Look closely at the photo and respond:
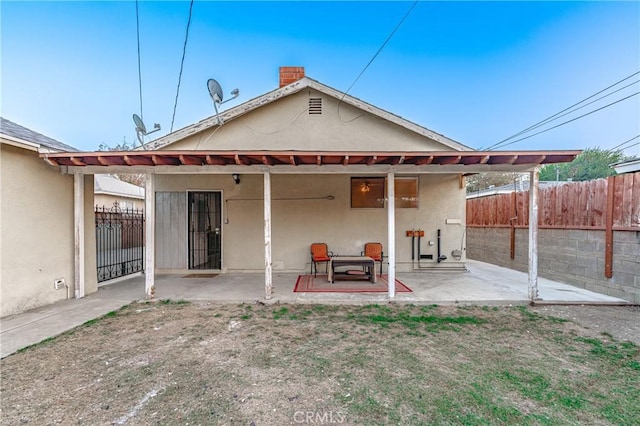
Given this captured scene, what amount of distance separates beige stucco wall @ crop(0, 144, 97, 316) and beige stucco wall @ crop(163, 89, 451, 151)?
9.86 ft

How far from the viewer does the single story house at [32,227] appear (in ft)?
14.3

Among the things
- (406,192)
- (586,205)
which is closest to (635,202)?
(586,205)

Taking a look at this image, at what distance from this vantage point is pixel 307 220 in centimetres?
786

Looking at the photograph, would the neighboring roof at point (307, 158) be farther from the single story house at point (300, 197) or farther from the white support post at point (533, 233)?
the single story house at point (300, 197)

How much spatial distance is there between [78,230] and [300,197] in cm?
487

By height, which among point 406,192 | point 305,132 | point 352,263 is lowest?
point 352,263

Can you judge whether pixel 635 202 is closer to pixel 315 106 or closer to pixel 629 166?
pixel 629 166

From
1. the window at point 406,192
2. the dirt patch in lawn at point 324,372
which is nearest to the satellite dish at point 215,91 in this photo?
the dirt patch in lawn at point 324,372

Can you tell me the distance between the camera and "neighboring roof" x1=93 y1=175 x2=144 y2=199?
11.9 meters

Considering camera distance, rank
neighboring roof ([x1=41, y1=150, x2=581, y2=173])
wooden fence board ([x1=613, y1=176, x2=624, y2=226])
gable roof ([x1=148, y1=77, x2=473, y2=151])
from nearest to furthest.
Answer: neighboring roof ([x1=41, y1=150, x2=581, y2=173]), wooden fence board ([x1=613, y1=176, x2=624, y2=226]), gable roof ([x1=148, y1=77, x2=473, y2=151])

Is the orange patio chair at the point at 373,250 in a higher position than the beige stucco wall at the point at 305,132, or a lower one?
lower

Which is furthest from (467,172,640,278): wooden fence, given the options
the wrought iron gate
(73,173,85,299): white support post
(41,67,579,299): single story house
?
the wrought iron gate

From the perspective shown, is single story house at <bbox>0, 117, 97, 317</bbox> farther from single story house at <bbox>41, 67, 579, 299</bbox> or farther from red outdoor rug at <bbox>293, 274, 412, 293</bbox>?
red outdoor rug at <bbox>293, 274, 412, 293</bbox>

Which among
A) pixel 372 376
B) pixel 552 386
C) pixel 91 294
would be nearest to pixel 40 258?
pixel 91 294
